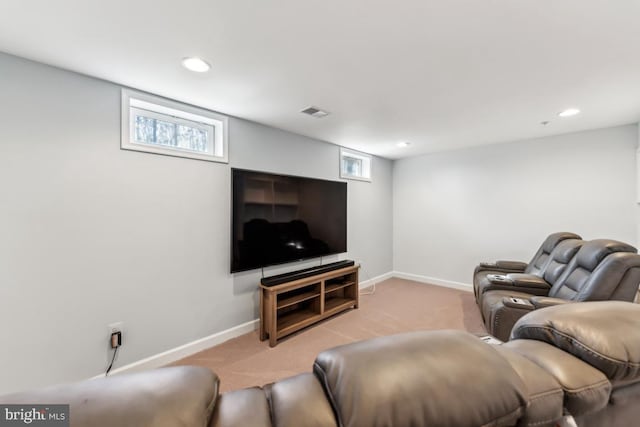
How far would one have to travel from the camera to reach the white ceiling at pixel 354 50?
131 centimetres

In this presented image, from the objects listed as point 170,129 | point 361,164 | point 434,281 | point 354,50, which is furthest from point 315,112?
point 434,281

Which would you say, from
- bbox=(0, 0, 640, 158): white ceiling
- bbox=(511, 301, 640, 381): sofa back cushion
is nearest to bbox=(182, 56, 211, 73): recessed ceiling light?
bbox=(0, 0, 640, 158): white ceiling

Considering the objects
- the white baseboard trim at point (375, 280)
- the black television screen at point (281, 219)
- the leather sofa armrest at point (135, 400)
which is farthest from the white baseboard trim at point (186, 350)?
the leather sofa armrest at point (135, 400)

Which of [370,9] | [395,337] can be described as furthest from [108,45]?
[395,337]

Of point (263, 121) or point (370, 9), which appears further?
point (263, 121)

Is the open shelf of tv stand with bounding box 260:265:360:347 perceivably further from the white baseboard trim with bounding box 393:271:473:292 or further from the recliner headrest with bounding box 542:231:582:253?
the recliner headrest with bounding box 542:231:582:253

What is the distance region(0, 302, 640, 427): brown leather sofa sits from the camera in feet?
1.32

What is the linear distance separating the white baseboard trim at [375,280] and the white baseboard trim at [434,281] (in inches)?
7.2

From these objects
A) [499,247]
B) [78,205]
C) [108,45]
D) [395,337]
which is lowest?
[499,247]

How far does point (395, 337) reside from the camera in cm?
57

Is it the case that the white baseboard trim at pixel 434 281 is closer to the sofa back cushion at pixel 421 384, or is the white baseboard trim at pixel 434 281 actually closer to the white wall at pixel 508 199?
the white wall at pixel 508 199

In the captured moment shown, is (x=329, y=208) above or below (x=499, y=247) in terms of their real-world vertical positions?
above

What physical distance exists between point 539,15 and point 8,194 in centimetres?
335

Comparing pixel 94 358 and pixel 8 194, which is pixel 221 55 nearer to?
pixel 8 194
